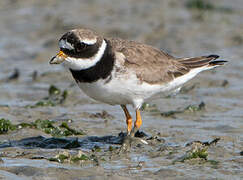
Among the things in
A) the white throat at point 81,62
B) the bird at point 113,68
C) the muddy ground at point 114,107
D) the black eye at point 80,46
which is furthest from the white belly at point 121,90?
the muddy ground at point 114,107

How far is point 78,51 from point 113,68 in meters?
0.49

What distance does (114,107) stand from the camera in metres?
9.29

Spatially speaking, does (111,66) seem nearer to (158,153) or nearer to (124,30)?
(158,153)

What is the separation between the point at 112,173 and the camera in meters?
5.90

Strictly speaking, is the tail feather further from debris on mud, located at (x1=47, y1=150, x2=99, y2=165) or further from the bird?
debris on mud, located at (x1=47, y1=150, x2=99, y2=165)

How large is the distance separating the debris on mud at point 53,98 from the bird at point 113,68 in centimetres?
231

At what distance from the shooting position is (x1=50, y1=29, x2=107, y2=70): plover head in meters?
6.50

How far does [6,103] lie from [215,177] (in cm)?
484

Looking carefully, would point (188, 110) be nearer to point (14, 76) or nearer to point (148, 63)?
point (148, 63)

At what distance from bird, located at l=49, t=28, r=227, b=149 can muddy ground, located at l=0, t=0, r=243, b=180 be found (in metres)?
0.73

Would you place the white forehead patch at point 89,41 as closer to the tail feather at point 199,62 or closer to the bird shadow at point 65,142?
the bird shadow at point 65,142

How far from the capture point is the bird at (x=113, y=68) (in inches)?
257

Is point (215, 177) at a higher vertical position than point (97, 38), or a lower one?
lower

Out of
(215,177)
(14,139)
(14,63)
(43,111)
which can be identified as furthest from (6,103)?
(215,177)
